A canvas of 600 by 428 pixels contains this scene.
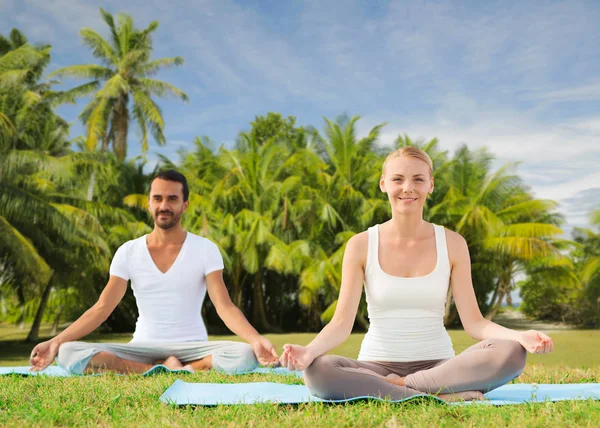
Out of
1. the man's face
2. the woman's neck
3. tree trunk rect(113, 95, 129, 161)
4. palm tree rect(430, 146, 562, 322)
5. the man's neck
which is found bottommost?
the woman's neck

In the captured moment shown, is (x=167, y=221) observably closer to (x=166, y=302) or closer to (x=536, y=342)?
(x=166, y=302)

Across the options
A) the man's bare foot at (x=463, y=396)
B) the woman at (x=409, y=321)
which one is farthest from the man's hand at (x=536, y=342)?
the man's bare foot at (x=463, y=396)

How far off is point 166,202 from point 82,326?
3.72 ft

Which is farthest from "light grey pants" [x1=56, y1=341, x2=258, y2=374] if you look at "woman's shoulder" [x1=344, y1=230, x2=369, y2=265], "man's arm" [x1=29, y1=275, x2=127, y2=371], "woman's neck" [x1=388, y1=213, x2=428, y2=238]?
"woman's neck" [x1=388, y1=213, x2=428, y2=238]

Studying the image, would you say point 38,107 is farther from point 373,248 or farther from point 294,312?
point 373,248

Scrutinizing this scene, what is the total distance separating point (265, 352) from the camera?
14.2ft

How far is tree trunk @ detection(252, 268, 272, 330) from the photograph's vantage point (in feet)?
71.0

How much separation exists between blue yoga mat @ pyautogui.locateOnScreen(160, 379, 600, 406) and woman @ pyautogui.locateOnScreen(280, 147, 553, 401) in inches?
4.4

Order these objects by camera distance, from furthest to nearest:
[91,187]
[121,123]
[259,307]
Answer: [121,123] → [259,307] → [91,187]

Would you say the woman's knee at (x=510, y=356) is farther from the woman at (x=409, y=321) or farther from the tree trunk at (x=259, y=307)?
the tree trunk at (x=259, y=307)

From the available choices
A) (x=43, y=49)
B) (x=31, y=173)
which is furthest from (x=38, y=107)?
(x=43, y=49)

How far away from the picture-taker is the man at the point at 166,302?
504 centimetres

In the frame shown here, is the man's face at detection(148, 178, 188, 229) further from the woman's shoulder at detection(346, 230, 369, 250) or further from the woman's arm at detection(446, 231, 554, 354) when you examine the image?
the woman's arm at detection(446, 231, 554, 354)

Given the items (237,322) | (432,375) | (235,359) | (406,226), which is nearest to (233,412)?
(432,375)
